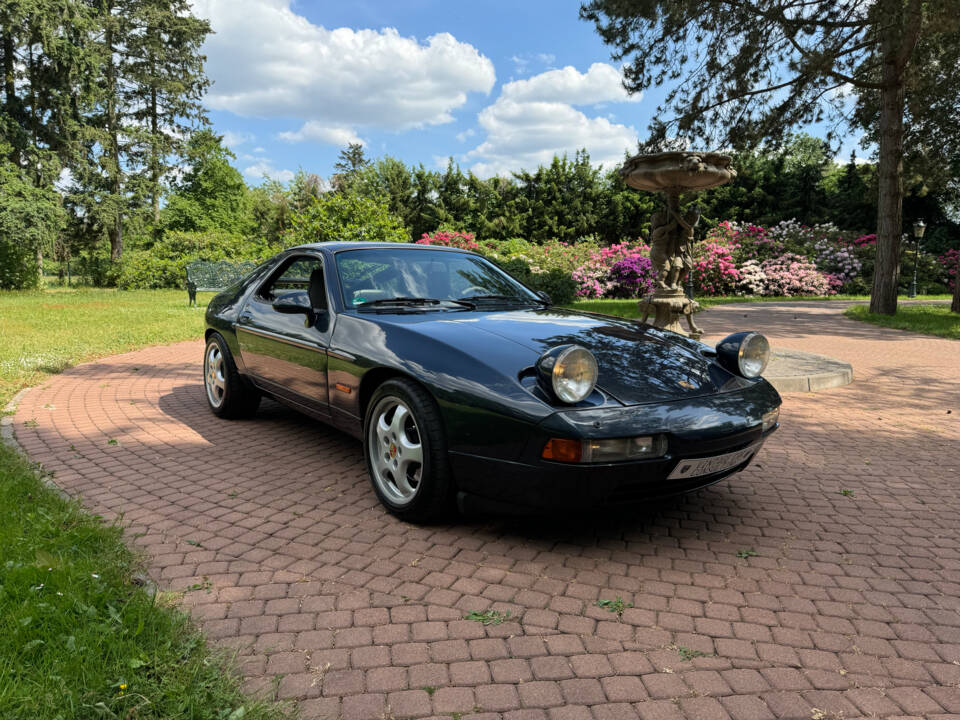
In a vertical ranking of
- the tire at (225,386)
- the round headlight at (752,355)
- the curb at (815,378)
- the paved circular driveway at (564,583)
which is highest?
the round headlight at (752,355)

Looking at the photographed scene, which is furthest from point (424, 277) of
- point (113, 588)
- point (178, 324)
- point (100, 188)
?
point (100, 188)

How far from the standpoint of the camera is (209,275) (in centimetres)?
1747

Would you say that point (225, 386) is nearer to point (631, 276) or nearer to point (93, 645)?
point (93, 645)

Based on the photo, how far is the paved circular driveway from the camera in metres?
2.02

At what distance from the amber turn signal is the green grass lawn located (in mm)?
1356

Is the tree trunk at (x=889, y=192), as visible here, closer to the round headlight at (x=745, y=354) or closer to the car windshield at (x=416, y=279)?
the round headlight at (x=745, y=354)

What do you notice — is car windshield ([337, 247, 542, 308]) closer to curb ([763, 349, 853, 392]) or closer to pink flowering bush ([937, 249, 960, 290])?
curb ([763, 349, 853, 392])

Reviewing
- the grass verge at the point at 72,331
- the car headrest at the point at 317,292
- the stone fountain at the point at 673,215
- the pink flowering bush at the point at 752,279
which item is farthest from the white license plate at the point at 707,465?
the pink flowering bush at the point at 752,279

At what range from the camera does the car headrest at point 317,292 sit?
3941mm

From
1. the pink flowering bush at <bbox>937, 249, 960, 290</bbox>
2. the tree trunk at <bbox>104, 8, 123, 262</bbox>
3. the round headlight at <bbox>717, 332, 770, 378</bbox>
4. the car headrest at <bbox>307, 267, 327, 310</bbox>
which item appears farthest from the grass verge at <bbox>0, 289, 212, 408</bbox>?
the pink flowering bush at <bbox>937, 249, 960, 290</bbox>

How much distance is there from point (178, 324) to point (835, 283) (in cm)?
2274

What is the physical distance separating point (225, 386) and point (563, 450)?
11.8ft

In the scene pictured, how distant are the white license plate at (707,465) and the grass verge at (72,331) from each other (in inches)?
238

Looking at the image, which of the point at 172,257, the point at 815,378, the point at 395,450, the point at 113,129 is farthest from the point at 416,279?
the point at 113,129
